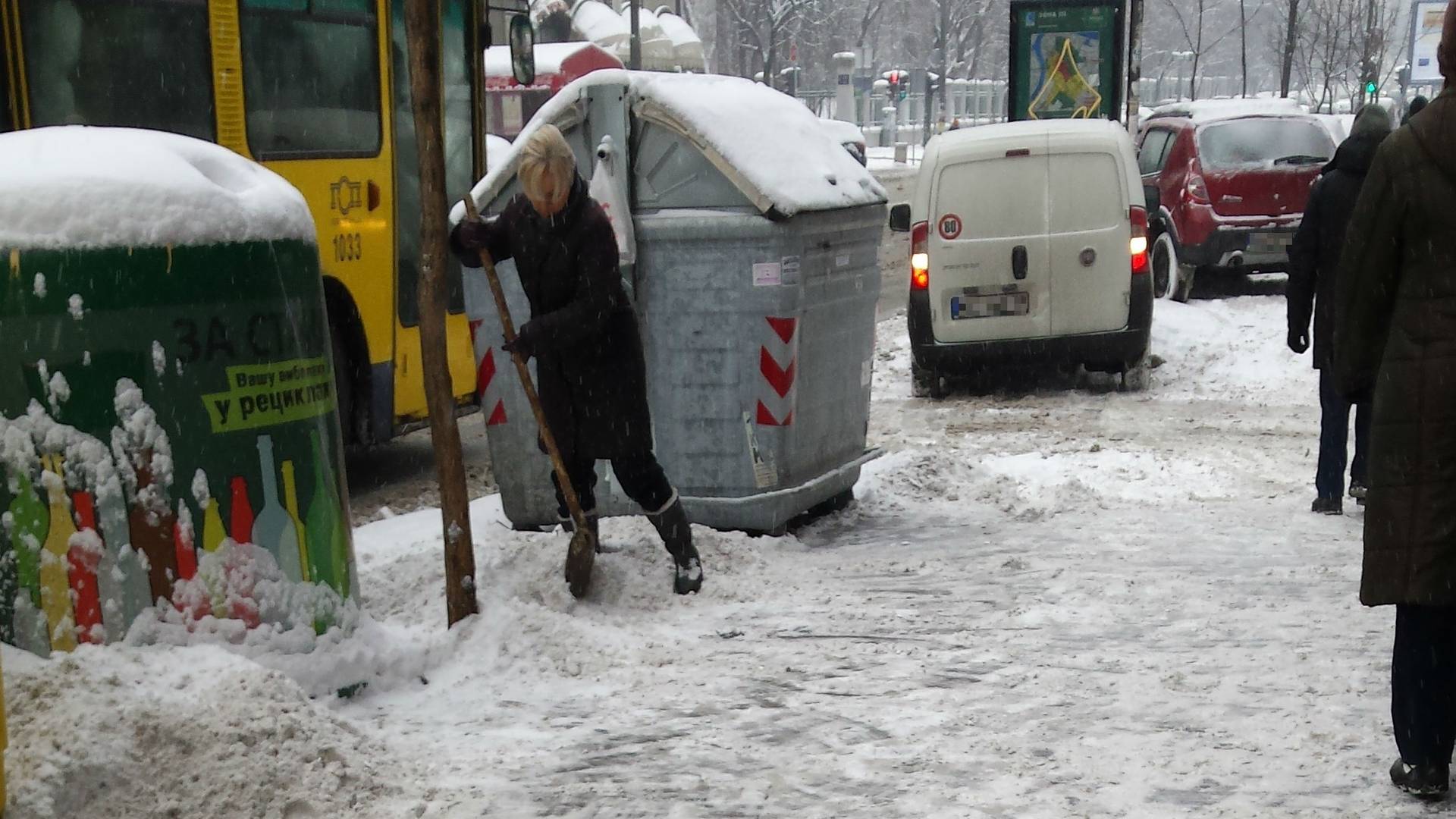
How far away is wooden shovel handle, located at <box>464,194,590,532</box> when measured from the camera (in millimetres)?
5559

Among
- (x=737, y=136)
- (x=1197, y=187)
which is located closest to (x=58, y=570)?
(x=737, y=136)

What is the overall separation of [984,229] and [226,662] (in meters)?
7.96

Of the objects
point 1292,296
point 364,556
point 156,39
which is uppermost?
point 156,39

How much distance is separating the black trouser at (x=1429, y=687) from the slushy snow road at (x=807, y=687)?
138 mm

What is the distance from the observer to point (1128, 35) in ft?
69.3

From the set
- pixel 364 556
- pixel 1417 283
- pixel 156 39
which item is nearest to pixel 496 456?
pixel 364 556

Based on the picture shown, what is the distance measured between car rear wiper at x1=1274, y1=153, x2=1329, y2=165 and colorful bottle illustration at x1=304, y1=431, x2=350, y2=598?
41.8 feet

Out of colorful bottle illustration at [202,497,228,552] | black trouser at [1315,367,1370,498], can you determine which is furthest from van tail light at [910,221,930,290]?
colorful bottle illustration at [202,497,228,552]

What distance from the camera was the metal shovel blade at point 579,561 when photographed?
597 centimetres

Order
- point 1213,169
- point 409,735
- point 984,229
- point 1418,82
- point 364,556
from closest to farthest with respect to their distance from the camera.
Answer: point 409,735
point 364,556
point 984,229
point 1213,169
point 1418,82

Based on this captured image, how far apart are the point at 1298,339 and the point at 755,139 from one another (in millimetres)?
2603

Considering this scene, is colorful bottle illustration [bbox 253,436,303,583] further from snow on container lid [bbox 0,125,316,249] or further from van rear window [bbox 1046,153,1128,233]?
van rear window [bbox 1046,153,1128,233]

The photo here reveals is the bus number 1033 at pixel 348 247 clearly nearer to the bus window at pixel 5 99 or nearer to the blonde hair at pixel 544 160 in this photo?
the bus window at pixel 5 99

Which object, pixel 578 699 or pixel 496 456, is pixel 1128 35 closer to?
pixel 496 456
